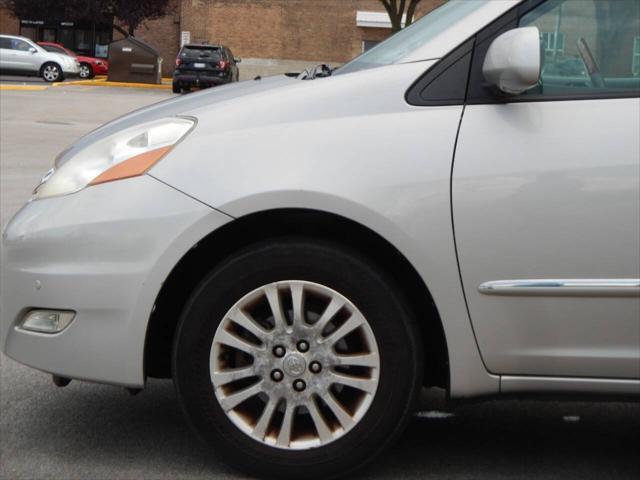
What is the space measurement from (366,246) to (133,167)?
76cm

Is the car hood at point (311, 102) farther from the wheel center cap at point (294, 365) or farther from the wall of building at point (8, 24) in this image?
the wall of building at point (8, 24)

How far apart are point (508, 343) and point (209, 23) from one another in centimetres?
4797

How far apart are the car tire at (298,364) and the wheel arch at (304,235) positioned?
75 mm

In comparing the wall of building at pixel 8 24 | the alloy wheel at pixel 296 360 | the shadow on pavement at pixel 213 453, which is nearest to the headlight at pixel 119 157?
the alloy wheel at pixel 296 360

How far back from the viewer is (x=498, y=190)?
3260mm

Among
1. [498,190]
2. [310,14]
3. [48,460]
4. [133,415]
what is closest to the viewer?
[498,190]

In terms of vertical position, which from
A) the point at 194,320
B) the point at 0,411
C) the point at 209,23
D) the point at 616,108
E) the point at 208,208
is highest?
the point at 616,108

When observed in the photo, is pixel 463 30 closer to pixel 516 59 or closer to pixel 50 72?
pixel 516 59

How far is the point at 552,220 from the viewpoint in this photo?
10.7ft

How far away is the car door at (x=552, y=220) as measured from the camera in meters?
3.24

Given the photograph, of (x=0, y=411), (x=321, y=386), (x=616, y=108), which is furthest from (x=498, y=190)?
(x=0, y=411)

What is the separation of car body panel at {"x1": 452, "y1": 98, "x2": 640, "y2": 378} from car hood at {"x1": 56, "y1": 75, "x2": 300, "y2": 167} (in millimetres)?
776

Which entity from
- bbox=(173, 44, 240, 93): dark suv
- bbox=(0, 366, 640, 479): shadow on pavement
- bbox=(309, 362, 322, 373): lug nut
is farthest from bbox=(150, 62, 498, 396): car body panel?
bbox=(173, 44, 240, 93): dark suv

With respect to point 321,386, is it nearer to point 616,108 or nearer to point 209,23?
point 616,108
